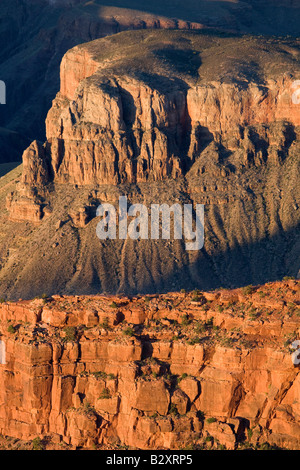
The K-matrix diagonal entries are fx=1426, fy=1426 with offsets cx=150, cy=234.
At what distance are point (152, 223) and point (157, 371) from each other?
242ft

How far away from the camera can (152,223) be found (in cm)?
14900

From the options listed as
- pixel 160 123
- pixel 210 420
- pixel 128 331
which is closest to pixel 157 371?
pixel 128 331

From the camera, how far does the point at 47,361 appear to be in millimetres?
77688

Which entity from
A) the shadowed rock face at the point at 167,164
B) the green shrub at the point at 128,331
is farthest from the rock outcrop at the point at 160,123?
the green shrub at the point at 128,331

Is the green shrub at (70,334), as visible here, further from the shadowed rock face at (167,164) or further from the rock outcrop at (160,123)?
the rock outcrop at (160,123)

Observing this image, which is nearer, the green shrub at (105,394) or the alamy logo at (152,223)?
the green shrub at (105,394)

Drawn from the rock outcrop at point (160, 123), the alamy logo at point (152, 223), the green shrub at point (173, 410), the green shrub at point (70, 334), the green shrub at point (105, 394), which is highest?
the rock outcrop at point (160, 123)

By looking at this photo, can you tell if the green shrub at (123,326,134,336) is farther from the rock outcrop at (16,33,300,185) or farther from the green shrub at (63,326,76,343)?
the rock outcrop at (16,33,300,185)

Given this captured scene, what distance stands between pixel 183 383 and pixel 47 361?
780 centimetres

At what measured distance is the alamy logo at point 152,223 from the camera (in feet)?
484

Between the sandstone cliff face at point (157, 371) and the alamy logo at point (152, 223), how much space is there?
66.4 meters

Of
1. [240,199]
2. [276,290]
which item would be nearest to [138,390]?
[276,290]

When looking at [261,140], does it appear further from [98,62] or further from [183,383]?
[183,383]

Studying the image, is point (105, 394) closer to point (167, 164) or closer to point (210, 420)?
point (210, 420)
